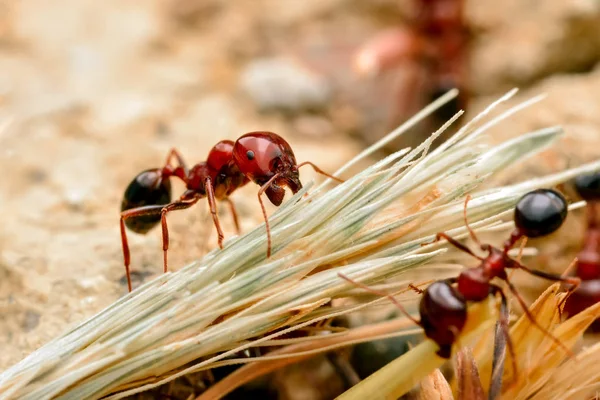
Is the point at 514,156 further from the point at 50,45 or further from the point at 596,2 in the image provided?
the point at 50,45

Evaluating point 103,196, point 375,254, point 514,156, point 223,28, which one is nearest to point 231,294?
point 375,254

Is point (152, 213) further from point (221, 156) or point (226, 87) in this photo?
point (226, 87)

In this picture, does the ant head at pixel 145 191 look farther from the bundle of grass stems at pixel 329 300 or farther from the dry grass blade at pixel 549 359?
the dry grass blade at pixel 549 359

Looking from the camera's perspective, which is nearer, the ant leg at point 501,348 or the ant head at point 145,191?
the ant leg at point 501,348

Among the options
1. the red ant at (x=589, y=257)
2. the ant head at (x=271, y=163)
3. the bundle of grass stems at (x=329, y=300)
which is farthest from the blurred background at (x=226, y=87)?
the bundle of grass stems at (x=329, y=300)

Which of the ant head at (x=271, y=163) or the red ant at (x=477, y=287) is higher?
the ant head at (x=271, y=163)

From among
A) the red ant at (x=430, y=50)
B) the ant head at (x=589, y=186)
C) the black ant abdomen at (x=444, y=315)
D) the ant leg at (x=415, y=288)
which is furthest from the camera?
the red ant at (x=430, y=50)

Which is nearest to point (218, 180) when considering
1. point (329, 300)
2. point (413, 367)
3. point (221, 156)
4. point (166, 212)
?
point (221, 156)
